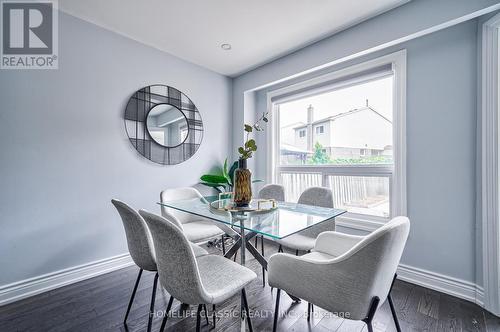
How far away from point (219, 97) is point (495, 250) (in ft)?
11.4

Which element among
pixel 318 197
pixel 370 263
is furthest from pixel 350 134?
pixel 370 263

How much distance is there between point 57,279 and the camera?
200 cm

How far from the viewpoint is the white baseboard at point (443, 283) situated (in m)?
1.75

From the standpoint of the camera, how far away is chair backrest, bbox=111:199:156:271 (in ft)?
4.34

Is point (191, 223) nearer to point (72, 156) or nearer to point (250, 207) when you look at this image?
point (250, 207)

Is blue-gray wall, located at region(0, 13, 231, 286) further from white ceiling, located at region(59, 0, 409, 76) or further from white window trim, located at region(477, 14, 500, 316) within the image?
white window trim, located at region(477, 14, 500, 316)

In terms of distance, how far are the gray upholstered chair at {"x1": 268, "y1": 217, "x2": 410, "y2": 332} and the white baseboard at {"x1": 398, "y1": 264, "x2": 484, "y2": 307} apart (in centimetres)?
131

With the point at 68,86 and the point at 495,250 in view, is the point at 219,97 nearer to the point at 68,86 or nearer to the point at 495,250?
the point at 68,86

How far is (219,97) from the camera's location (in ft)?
11.3

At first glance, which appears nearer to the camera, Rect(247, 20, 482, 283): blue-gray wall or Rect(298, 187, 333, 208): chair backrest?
Rect(247, 20, 482, 283): blue-gray wall

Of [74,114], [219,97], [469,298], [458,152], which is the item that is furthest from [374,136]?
[74,114]

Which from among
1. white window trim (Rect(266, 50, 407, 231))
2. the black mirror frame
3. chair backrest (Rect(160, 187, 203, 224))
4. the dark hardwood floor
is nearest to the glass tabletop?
chair backrest (Rect(160, 187, 203, 224))

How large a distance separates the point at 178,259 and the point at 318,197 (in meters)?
1.54

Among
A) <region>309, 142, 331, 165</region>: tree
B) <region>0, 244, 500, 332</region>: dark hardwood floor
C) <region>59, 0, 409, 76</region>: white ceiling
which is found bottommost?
<region>0, 244, 500, 332</region>: dark hardwood floor
